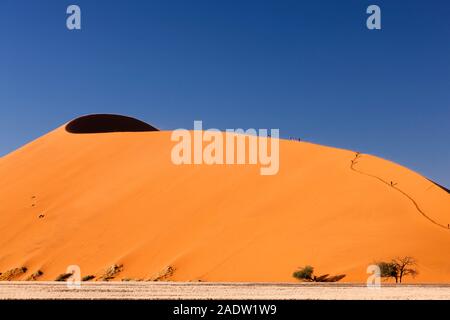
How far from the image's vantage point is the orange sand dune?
105 ft

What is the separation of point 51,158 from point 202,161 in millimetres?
20343

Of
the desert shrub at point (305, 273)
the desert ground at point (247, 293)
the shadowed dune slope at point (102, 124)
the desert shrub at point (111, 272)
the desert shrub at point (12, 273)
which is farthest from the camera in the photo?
the shadowed dune slope at point (102, 124)

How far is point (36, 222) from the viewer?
48250 mm

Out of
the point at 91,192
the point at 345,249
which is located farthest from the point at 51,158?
the point at 345,249

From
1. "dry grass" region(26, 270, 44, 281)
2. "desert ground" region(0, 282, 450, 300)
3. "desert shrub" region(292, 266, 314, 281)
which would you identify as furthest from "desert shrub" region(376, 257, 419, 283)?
"dry grass" region(26, 270, 44, 281)

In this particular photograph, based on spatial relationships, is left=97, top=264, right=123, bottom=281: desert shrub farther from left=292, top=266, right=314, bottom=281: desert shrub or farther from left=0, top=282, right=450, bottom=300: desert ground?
left=0, top=282, right=450, bottom=300: desert ground

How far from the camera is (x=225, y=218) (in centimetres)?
3994

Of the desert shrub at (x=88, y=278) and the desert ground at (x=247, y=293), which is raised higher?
the desert shrub at (x=88, y=278)

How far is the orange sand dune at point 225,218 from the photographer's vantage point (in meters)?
32.0

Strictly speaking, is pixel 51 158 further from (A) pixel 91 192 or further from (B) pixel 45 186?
(A) pixel 91 192

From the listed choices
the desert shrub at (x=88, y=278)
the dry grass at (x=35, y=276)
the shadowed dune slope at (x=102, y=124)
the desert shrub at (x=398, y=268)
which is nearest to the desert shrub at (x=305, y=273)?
the desert shrub at (x=398, y=268)

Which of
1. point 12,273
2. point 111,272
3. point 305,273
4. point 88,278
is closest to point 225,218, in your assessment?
point 111,272

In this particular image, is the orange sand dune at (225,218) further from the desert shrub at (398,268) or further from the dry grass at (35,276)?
the dry grass at (35,276)
